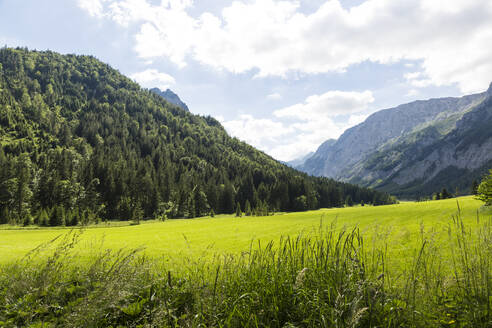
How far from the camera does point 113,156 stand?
17862 centimetres

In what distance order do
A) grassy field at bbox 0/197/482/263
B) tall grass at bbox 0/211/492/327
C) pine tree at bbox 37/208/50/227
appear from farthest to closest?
1. pine tree at bbox 37/208/50/227
2. grassy field at bbox 0/197/482/263
3. tall grass at bbox 0/211/492/327

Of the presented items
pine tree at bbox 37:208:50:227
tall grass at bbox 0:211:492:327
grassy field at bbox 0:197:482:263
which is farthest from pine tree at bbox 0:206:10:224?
tall grass at bbox 0:211:492:327

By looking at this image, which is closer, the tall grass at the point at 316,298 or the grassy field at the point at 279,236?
the tall grass at the point at 316,298

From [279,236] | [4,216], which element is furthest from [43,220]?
[279,236]

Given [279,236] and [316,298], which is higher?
[316,298]

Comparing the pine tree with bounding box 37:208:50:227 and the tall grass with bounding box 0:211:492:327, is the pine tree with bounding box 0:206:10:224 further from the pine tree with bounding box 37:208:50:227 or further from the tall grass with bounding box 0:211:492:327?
the tall grass with bounding box 0:211:492:327

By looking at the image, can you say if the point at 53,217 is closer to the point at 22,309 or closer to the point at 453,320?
the point at 22,309

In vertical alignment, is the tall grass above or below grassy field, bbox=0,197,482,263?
above

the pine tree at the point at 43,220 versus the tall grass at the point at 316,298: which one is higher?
the tall grass at the point at 316,298

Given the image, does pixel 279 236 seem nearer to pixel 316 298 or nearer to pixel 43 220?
pixel 316 298

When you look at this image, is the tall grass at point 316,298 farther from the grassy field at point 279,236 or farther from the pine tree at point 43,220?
the pine tree at point 43,220

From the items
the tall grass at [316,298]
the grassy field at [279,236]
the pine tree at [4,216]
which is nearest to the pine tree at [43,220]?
the pine tree at [4,216]

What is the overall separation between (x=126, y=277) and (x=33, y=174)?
18219cm

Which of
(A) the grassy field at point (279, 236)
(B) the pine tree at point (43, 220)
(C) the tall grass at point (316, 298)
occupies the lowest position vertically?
(B) the pine tree at point (43, 220)
